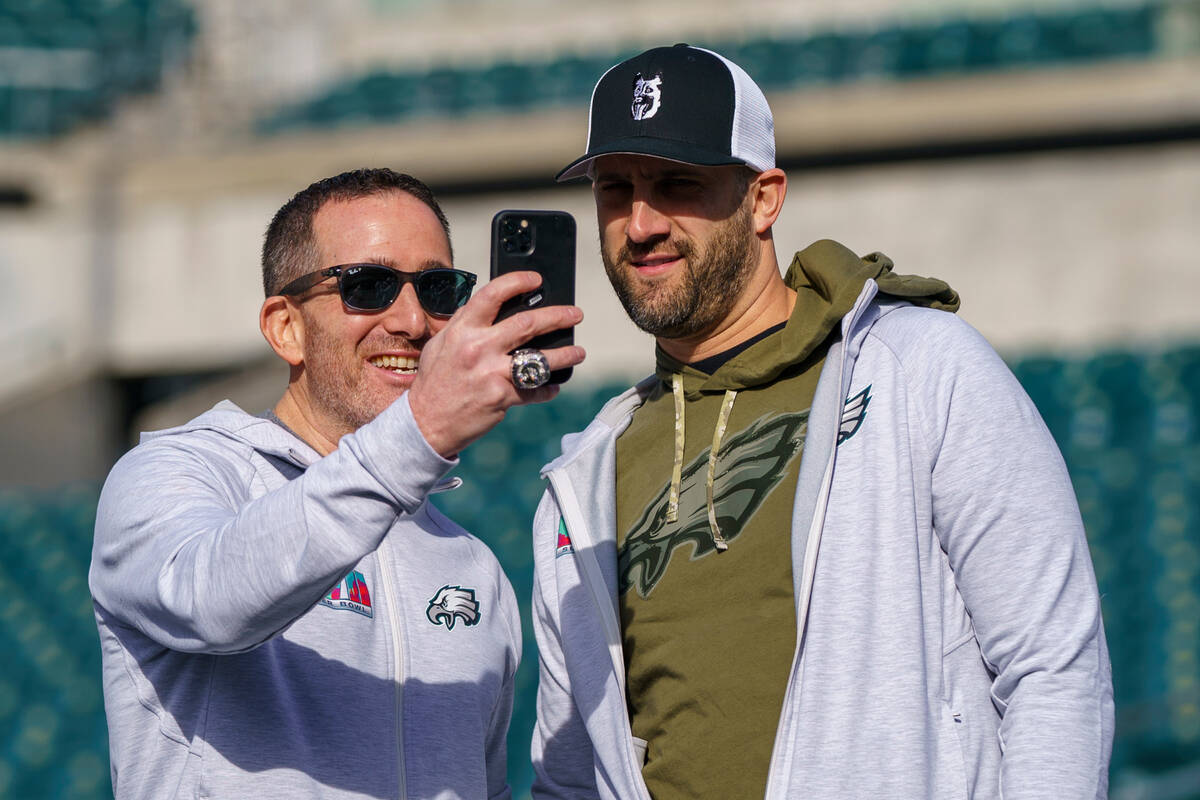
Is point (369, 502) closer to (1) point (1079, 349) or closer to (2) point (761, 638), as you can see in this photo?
(2) point (761, 638)

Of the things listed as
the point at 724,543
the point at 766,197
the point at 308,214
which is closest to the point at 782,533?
the point at 724,543

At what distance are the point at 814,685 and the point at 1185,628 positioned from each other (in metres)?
4.05

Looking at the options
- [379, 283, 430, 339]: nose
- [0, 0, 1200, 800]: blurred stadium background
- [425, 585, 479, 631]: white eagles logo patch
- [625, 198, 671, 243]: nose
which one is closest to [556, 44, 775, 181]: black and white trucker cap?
[625, 198, 671, 243]: nose

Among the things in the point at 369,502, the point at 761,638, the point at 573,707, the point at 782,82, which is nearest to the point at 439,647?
the point at 573,707

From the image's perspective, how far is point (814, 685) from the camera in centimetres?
213

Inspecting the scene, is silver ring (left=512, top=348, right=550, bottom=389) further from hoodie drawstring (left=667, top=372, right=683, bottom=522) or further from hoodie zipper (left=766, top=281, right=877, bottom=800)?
hoodie drawstring (left=667, top=372, right=683, bottom=522)

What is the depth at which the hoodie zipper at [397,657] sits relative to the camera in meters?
2.34

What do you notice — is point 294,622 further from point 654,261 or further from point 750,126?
point 750,126

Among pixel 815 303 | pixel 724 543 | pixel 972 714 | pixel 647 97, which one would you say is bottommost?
pixel 972 714

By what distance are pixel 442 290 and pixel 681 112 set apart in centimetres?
54

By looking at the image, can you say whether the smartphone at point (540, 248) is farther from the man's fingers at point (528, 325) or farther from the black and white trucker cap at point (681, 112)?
the black and white trucker cap at point (681, 112)

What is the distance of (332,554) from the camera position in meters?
1.76

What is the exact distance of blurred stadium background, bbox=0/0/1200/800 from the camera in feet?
21.6

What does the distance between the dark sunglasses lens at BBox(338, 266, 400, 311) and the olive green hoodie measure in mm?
543
